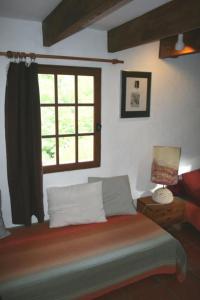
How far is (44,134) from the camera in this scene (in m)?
2.72

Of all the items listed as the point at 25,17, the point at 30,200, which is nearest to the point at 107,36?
the point at 25,17

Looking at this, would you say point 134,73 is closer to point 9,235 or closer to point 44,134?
point 44,134

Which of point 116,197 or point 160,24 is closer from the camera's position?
point 160,24

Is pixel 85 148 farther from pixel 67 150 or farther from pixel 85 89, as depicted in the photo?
pixel 85 89

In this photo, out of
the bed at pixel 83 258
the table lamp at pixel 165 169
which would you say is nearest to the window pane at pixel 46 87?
the bed at pixel 83 258

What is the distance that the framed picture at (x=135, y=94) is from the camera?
3.04 metres

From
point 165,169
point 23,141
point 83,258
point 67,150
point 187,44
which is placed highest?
point 187,44

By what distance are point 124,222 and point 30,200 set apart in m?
0.98

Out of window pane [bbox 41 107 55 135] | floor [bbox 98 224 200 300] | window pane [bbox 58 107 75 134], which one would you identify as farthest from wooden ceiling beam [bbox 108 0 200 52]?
floor [bbox 98 224 200 300]

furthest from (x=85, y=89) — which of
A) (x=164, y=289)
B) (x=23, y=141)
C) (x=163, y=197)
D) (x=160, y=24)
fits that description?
(x=164, y=289)

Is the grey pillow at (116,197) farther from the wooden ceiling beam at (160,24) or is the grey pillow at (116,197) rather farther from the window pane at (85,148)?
the wooden ceiling beam at (160,24)

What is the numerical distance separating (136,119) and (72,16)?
5.48 feet

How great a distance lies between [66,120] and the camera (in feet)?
9.21

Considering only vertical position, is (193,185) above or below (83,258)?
above
